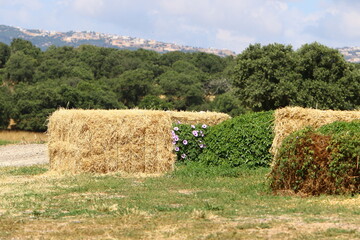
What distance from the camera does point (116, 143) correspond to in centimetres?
1614

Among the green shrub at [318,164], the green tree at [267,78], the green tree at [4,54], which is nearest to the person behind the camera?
the green shrub at [318,164]

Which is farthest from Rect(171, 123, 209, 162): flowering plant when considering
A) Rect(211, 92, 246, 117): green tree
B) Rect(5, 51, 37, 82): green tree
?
Rect(5, 51, 37, 82): green tree

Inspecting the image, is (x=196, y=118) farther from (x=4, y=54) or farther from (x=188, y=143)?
(x=4, y=54)

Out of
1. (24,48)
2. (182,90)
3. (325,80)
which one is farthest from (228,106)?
(24,48)

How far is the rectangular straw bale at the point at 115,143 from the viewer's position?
16.0 meters

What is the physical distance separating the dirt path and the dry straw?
5150 millimetres

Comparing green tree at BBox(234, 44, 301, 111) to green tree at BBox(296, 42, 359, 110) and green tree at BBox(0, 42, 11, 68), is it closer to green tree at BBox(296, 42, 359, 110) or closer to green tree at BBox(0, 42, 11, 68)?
green tree at BBox(296, 42, 359, 110)

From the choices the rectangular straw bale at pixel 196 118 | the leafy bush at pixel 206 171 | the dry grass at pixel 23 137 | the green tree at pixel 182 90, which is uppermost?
the green tree at pixel 182 90

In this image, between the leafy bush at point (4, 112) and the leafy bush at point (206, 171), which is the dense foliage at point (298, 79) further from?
the leafy bush at point (206, 171)

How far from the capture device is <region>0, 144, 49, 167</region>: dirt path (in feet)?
70.8

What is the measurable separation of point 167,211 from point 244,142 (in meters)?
7.62

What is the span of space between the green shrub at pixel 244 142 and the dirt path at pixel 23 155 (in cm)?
781

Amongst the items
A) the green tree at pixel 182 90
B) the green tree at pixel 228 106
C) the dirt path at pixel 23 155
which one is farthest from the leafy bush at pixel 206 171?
the green tree at pixel 182 90

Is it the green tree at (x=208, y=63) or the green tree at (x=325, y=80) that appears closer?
the green tree at (x=325, y=80)
